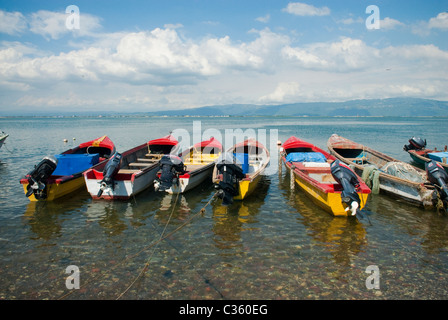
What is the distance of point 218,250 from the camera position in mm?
8281

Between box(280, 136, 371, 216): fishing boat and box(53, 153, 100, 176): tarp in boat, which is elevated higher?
box(53, 153, 100, 176): tarp in boat

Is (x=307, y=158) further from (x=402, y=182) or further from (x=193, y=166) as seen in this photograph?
(x=193, y=166)

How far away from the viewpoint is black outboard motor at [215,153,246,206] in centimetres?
1152

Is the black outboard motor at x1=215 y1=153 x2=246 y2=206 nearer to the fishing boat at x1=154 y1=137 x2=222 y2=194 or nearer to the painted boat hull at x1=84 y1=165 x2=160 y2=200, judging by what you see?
the fishing boat at x1=154 y1=137 x2=222 y2=194

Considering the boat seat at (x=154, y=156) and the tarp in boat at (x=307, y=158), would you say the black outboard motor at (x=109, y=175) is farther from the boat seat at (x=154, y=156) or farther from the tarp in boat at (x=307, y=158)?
the tarp in boat at (x=307, y=158)

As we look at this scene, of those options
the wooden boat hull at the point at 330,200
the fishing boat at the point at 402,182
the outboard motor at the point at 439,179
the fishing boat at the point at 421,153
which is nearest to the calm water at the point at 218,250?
the wooden boat hull at the point at 330,200

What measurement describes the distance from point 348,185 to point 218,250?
5751 mm

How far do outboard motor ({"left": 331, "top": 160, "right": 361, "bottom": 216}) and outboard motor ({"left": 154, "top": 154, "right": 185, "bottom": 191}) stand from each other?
24.1 ft

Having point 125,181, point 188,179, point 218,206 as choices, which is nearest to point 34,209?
point 125,181

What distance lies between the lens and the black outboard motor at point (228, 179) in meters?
11.5

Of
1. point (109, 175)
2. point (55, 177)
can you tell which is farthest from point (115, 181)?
point (55, 177)

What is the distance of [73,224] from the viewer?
10.2 meters

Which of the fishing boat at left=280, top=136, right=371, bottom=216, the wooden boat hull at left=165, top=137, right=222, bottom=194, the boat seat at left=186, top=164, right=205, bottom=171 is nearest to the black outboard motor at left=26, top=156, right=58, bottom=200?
the wooden boat hull at left=165, top=137, right=222, bottom=194
